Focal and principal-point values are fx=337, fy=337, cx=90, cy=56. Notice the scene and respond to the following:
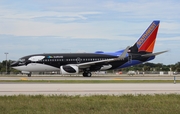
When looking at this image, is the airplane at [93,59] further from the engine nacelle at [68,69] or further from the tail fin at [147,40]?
the engine nacelle at [68,69]

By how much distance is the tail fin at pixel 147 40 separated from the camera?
5247cm

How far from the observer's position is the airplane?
51.0m

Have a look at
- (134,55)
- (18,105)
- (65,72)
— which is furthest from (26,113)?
(134,55)

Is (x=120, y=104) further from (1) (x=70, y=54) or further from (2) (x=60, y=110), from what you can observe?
(1) (x=70, y=54)

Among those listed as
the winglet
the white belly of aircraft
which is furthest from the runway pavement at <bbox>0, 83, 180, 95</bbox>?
the white belly of aircraft

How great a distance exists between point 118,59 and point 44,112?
38.8 m

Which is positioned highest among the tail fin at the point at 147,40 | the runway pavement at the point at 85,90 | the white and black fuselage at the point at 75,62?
the tail fin at the point at 147,40

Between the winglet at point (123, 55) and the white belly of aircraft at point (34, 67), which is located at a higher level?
the winglet at point (123, 55)

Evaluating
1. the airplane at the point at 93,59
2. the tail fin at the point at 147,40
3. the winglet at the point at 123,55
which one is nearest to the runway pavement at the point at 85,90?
the winglet at the point at 123,55

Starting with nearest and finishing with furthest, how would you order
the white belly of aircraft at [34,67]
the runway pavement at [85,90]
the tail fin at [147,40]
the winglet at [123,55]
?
the runway pavement at [85,90]
the winglet at [123,55]
the white belly of aircraft at [34,67]
the tail fin at [147,40]

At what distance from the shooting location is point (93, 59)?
5200 cm

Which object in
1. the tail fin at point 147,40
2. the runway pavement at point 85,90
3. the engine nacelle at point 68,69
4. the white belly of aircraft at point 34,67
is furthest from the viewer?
the tail fin at point 147,40

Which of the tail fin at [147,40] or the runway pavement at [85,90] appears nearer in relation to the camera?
the runway pavement at [85,90]

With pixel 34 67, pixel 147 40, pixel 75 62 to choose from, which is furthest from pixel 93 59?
pixel 34 67
